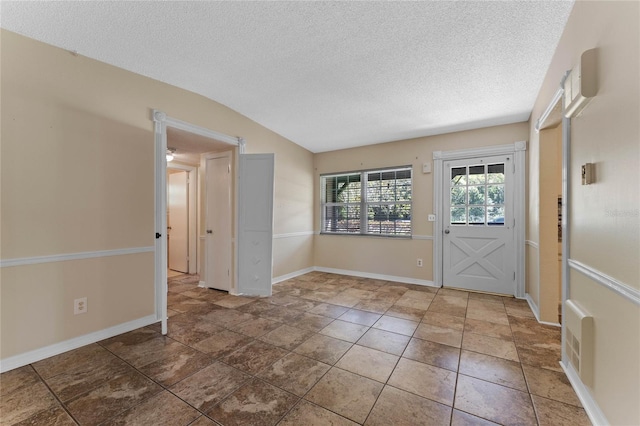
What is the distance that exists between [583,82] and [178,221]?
597 centimetres

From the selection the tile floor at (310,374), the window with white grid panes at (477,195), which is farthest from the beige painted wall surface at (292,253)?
the window with white grid panes at (477,195)

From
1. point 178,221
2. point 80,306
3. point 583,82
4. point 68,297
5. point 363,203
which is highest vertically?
point 583,82

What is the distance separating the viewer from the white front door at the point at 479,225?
373cm

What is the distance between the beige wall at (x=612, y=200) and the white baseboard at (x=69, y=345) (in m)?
3.61

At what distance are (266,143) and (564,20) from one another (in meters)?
3.58

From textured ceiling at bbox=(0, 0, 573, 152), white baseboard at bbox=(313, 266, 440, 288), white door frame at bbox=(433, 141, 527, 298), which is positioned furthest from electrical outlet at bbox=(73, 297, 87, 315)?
white door frame at bbox=(433, 141, 527, 298)

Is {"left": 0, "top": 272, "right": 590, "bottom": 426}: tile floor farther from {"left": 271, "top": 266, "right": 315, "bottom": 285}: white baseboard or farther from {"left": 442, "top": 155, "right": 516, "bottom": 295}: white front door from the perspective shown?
{"left": 271, "top": 266, "right": 315, "bottom": 285}: white baseboard

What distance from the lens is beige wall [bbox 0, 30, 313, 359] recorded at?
2000 mm

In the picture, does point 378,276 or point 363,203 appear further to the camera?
point 363,203

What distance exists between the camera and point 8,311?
6.46 ft

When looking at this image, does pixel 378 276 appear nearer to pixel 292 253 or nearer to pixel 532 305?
pixel 292 253

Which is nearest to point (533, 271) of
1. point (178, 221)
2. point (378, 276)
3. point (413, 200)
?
point (413, 200)

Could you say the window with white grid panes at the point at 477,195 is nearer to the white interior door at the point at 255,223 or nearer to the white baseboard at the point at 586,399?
the white baseboard at the point at 586,399

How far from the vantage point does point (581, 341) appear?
5.06 feet
